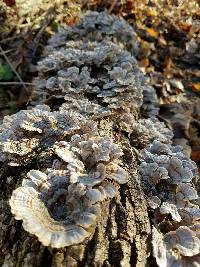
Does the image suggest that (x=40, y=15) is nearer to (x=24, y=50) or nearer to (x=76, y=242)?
(x=24, y=50)

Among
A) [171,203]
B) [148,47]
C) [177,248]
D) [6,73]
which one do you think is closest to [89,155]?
[171,203]

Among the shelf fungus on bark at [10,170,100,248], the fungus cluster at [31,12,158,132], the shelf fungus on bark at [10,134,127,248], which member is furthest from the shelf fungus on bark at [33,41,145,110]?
the shelf fungus on bark at [10,170,100,248]

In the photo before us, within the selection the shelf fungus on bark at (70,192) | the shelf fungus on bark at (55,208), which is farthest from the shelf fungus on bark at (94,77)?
the shelf fungus on bark at (55,208)

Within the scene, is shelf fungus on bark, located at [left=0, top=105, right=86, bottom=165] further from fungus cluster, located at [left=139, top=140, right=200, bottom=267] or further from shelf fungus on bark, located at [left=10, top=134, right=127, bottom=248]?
fungus cluster, located at [left=139, top=140, right=200, bottom=267]

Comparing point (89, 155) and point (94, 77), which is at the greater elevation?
point (89, 155)

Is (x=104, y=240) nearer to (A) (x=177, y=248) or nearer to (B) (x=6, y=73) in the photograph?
(A) (x=177, y=248)

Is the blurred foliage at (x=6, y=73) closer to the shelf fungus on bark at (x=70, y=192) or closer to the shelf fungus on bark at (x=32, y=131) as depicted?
the shelf fungus on bark at (x=32, y=131)
